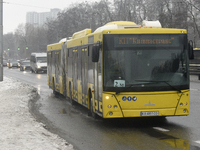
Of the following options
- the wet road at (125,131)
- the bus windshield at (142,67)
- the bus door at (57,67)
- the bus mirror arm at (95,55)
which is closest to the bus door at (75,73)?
the wet road at (125,131)

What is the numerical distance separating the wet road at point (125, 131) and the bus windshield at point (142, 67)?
1.05 meters

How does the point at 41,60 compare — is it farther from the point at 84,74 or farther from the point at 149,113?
the point at 149,113

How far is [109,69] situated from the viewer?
1025 centimetres

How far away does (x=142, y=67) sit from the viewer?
1030cm

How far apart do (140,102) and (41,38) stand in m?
122

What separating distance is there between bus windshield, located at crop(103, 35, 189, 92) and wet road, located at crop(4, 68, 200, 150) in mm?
1049

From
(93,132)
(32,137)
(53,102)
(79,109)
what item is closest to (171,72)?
(93,132)

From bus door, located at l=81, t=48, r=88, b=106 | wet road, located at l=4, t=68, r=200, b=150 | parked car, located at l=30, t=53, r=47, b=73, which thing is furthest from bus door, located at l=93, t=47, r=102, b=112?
parked car, located at l=30, t=53, r=47, b=73

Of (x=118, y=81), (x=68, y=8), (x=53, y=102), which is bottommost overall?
(x=53, y=102)

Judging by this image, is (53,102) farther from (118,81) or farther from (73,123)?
(118,81)

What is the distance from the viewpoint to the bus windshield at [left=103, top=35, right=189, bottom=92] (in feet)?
33.5

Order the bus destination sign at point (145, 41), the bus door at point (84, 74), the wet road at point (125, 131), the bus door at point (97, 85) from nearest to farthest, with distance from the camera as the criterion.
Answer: the wet road at point (125, 131), the bus destination sign at point (145, 41), the bus door at point (97, 85), the bus door at point (84, 74)

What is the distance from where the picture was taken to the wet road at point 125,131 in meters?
8.30

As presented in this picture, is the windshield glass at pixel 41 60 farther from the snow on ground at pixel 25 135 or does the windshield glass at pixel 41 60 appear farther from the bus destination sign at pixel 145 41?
the bus destination sign at pixel 145 41
